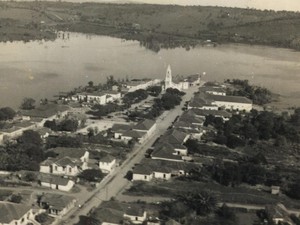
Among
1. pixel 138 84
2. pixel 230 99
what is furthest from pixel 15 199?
pixel 138 84

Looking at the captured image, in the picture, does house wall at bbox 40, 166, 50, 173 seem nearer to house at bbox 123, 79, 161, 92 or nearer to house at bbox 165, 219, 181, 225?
house at bbox 165, 219, 181, 225

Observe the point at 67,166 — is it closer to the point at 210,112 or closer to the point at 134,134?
the point at 134,134

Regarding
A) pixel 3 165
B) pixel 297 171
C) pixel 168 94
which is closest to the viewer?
pixel 3 165

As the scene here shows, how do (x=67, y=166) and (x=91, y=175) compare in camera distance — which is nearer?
(x=91, y=175)

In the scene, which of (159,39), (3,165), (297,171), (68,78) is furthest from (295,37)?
(3,165)

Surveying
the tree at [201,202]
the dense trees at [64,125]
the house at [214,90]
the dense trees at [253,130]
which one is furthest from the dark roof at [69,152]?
the house at [214,90]

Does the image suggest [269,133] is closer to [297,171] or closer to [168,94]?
[297,171]
